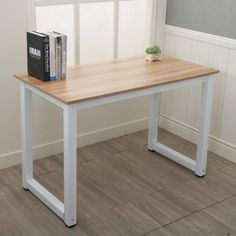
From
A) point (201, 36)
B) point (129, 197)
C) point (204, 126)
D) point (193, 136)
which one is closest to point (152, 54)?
point (201, 36)

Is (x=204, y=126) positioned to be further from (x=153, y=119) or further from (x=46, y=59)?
(x=46, y=59)

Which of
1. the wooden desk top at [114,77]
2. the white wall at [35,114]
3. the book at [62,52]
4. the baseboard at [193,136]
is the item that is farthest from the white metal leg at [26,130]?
the baseboard at [193,136]

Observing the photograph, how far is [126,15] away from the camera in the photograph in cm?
334

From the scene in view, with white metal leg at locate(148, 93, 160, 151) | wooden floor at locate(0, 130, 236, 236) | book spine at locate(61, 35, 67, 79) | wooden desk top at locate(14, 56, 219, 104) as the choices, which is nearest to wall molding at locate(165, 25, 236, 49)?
wooden desk top at locate(14, 56, 219, 104)

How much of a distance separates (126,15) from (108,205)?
142 centimetres

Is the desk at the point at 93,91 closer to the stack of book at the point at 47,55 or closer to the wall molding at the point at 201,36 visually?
the stack of book at the point at 47,55

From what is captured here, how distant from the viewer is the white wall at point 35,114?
2824mm

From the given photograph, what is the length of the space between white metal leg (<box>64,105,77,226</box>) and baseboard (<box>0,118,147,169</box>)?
0.79 metres

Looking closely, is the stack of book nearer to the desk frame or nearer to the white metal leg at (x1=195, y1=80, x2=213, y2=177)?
the desk frame

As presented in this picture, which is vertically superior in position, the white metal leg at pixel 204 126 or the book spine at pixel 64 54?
the book spine at pixel 64 54

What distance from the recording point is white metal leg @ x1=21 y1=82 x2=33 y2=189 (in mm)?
2582

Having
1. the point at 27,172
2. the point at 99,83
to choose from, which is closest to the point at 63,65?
the point at 99,83

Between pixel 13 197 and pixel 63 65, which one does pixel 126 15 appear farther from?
pixel 13 197

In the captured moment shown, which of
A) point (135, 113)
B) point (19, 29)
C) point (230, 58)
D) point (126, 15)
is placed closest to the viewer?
point (19, 29)
